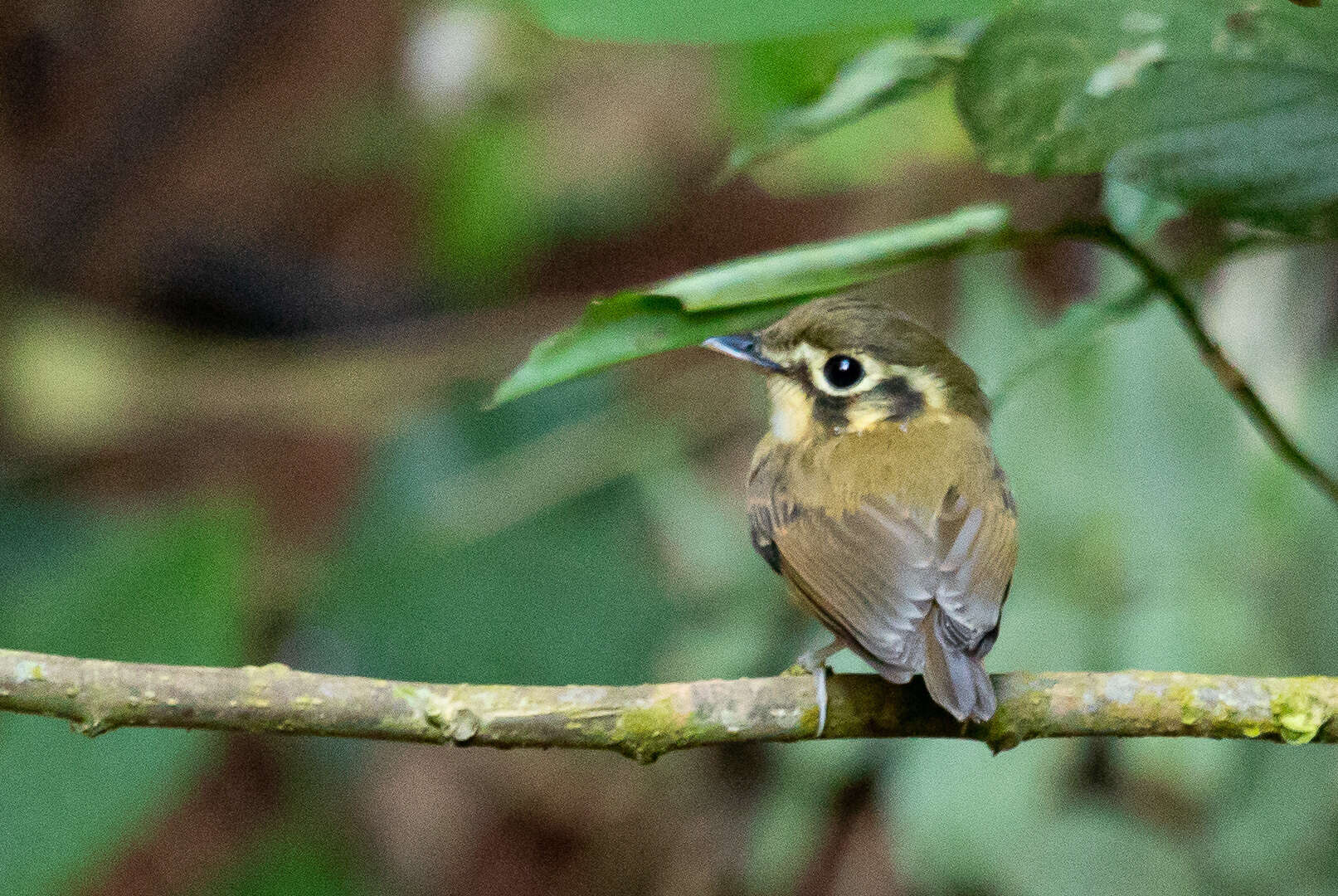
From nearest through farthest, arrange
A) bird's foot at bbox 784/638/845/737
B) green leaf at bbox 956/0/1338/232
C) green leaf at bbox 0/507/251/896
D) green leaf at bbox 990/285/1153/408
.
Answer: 1. green leaf at bbox 956/0/1338/232
2. bird's foot at bbox 784/638/845/737
3. green leaf at bbox 990/285/1153/408
4. green leaf at bbox 0/507/251/896

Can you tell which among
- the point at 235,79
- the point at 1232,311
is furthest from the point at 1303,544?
the point at 235,79

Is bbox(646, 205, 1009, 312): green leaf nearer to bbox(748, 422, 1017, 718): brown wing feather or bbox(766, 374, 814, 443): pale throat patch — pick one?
bbox(748, 422, 1017, 718): brown wing feather

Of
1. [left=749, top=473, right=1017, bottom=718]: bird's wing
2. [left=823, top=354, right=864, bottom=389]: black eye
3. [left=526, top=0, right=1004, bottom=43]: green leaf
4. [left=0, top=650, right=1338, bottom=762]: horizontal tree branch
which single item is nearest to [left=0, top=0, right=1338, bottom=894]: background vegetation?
[left=526, top=0, right=1004, bottom=43]: green leaf

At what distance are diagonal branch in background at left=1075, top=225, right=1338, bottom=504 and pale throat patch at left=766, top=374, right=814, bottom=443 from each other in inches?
21.9

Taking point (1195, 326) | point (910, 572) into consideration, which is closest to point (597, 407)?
point (910, 572)

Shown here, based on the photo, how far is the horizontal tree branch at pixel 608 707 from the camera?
1415 mm

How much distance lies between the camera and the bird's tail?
149 cm

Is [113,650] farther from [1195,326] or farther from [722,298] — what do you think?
[1195,326]

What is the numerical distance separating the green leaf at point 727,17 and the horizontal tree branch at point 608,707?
70cm

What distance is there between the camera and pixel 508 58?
13.2 feet

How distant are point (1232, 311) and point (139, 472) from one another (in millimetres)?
3709

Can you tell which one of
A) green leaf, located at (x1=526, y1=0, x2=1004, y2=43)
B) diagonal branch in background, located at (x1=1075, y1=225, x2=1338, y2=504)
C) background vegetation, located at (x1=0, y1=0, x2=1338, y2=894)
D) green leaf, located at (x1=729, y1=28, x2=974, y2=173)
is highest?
green leaf, located at (x1=526, y1=0, x2=1004, y2=43)

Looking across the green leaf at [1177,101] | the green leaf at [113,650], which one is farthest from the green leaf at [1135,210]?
the green leaf at [113,650]

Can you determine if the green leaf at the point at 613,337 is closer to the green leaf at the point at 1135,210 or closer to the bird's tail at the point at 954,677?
the bird's tail at the point at 954,677
